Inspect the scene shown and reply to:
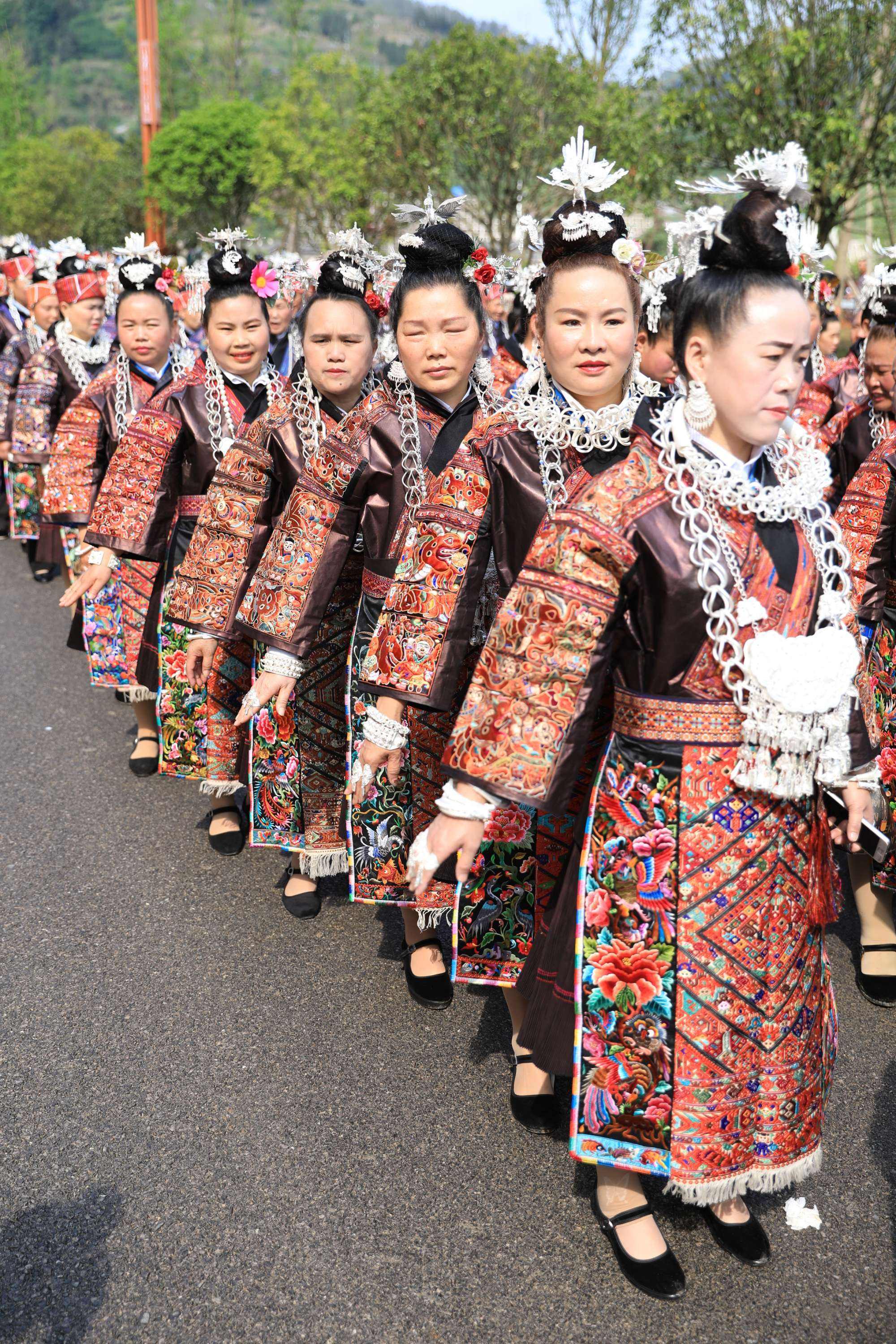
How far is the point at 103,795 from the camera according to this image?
499 centimetres

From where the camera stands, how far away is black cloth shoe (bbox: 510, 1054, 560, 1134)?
9.34 ft

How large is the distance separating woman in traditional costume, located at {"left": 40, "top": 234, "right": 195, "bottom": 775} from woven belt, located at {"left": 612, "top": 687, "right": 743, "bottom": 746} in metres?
3.23

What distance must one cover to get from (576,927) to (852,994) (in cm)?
160

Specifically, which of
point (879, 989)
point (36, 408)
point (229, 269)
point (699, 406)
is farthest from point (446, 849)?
point (36, 408)

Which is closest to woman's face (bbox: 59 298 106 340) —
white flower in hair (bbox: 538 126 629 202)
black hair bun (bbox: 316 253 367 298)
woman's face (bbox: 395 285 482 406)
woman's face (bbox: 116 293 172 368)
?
woman's face (bbox: 116 293 172 368)

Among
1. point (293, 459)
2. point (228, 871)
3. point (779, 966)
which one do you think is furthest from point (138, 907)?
point (779, 966)

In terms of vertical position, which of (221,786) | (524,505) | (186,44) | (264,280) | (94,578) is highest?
(186,44)

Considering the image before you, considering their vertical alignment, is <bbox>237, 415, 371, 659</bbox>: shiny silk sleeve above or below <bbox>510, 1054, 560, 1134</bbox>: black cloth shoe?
above

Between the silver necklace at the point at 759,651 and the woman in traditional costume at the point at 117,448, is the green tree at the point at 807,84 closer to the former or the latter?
the woman in traditional costume at the point at 117,448

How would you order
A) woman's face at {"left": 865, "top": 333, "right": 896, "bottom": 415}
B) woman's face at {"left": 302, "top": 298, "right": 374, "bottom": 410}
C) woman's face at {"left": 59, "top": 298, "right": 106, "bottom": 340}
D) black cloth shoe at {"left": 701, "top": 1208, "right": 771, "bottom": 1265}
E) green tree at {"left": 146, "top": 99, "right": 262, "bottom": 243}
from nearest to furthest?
black cloth shoe at {"left": 701, "top": 1208, "right": 771, "bottom": 1265}, woman's face at {"left": 302, "top": 298, "right": 374, "bottom": 410}, woman's face at {"left": 865, "top": 333, "right": 896, "bottom": 415}, woman's face at {"left": 59, "top": 298, "right": 106, "bottom": 340}, green tree at {"left": 146, "top": 99, "right": 262, "bottom": 243}

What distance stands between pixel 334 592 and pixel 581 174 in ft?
4.62

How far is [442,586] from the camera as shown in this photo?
8.91ft

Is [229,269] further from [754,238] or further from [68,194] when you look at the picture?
[68,194]

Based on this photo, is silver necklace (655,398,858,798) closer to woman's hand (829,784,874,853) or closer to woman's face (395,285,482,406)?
woman's hand (829,784,874,853)
